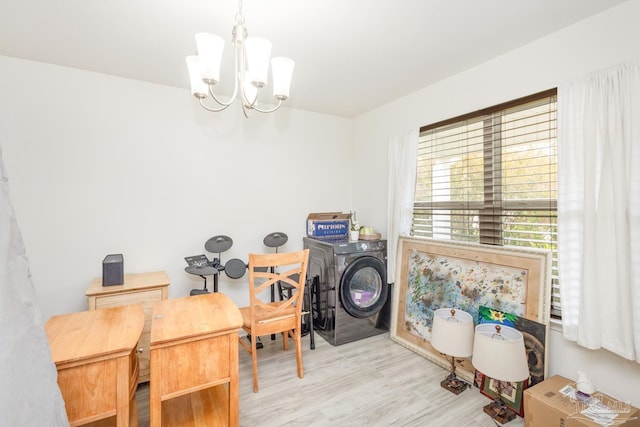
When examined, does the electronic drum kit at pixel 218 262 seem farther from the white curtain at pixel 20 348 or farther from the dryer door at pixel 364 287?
the white curtain at pixel 20 348

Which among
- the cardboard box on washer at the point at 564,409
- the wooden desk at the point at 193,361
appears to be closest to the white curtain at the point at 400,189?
the cardboard box on washer at the point at 564,409

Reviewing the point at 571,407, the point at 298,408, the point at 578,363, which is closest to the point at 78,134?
the point at 298,408

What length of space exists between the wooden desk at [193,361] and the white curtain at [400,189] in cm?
195

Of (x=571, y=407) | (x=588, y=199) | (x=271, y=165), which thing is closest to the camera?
(x=571, y=407)

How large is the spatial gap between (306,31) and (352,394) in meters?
2.62

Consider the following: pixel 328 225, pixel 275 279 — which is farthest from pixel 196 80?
pixel 328 225

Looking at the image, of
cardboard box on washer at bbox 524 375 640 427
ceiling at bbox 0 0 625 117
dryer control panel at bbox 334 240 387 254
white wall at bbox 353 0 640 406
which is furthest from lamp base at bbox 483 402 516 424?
ceiling at bbox 0 0 625 117

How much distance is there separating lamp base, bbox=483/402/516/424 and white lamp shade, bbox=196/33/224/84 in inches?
105

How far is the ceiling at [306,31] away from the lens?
1801 mm

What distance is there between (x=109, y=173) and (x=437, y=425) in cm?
329

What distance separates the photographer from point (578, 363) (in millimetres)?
2006

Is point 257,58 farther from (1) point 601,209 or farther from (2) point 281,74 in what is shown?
(1) point 601,209

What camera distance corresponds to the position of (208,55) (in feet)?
4.84

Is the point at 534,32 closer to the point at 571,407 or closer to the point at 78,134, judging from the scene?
the point at 571,407
